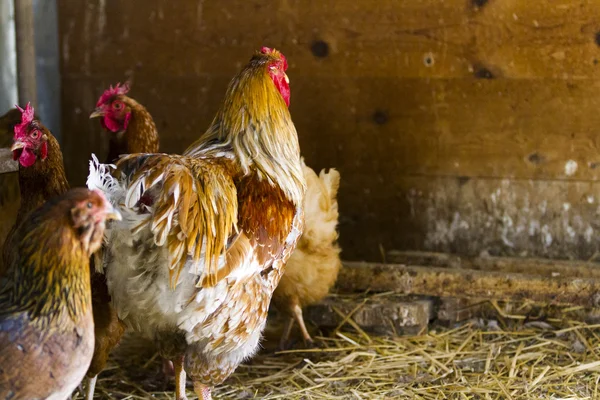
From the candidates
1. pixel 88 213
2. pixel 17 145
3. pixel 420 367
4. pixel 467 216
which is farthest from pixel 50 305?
pixel 467 216

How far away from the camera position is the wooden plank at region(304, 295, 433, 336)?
353 centimetres

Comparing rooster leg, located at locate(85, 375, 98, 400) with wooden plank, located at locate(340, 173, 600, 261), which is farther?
wooden plank, located at locate(340, 173, 600, 261)

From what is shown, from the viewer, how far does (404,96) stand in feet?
13.1

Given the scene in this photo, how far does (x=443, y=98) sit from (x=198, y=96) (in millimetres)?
1428

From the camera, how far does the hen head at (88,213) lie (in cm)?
185

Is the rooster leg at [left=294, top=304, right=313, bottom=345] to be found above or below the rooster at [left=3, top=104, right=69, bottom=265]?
below

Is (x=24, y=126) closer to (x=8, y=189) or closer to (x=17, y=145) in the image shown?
(x=17, y=145)

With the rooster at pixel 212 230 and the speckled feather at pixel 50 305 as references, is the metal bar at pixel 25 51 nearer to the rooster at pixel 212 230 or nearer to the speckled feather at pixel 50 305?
the rooster at pixel 212 230

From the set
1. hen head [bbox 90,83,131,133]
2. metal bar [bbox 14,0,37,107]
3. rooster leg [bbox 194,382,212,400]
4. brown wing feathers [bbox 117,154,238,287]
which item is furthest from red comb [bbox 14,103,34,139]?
metal bar [bbox 14,0,37,107]

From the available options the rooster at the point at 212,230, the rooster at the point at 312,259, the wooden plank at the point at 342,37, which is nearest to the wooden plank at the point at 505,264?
the rooster at the point at 312,259

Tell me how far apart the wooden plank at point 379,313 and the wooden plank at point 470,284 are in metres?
0.07

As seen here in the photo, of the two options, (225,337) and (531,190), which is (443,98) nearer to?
(531,190)

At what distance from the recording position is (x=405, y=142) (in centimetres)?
404

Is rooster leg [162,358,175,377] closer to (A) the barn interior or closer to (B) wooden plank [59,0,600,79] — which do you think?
(A) the barn interior
